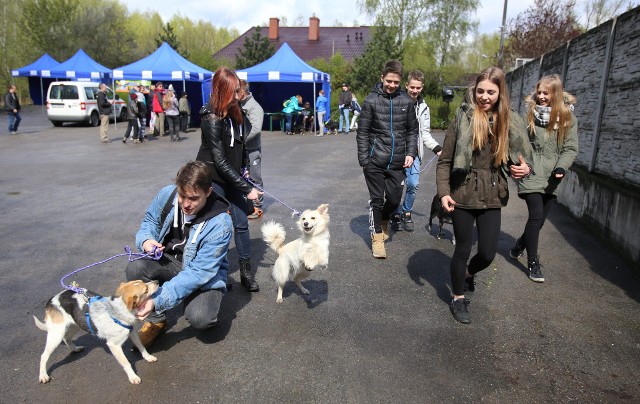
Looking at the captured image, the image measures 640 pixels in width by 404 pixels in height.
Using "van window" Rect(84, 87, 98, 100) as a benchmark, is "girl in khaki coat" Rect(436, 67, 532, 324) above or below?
below

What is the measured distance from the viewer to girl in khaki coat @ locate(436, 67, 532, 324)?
358 centimetres

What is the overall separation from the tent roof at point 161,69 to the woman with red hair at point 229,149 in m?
17.2

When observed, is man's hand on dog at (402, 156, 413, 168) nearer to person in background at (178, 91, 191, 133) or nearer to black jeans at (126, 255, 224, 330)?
black jeans at (126, 255, 224, 330)

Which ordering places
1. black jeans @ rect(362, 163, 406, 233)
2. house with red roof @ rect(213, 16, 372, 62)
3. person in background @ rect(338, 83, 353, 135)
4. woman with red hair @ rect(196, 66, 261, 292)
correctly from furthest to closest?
1. house with red roof @ rect(213, 16, 372, 62)
2. person in background @ rect(338, 83, 353, 135)
3. black jeans @ rect(362, 163, 406, 233)
4. woman with red hair @ rect(196, 66, 261, 292)

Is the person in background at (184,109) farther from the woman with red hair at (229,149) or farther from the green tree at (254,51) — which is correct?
the green tree at (254,51)

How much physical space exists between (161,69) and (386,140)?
17703mm

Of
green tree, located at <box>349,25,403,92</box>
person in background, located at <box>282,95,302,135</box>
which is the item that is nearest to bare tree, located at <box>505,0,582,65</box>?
green tree, located at <box>349,25,403,92</box>

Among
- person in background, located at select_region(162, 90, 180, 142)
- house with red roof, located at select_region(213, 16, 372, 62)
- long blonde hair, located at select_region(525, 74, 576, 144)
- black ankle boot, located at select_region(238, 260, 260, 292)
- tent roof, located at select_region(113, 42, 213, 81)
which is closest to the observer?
black ankle boot, located at select_region(238, 260, 260, 292)

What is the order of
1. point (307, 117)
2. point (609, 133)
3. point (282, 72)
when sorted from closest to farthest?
point (609, 133)
point (282, 72)
point (307, 117)

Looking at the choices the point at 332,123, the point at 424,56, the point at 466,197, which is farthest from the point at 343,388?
the point at 424,56

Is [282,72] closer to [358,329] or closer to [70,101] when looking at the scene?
[70,101]

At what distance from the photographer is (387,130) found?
17.0 ft

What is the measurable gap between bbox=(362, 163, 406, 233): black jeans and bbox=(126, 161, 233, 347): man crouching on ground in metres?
2.26

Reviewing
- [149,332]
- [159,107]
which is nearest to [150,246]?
[149,332]
